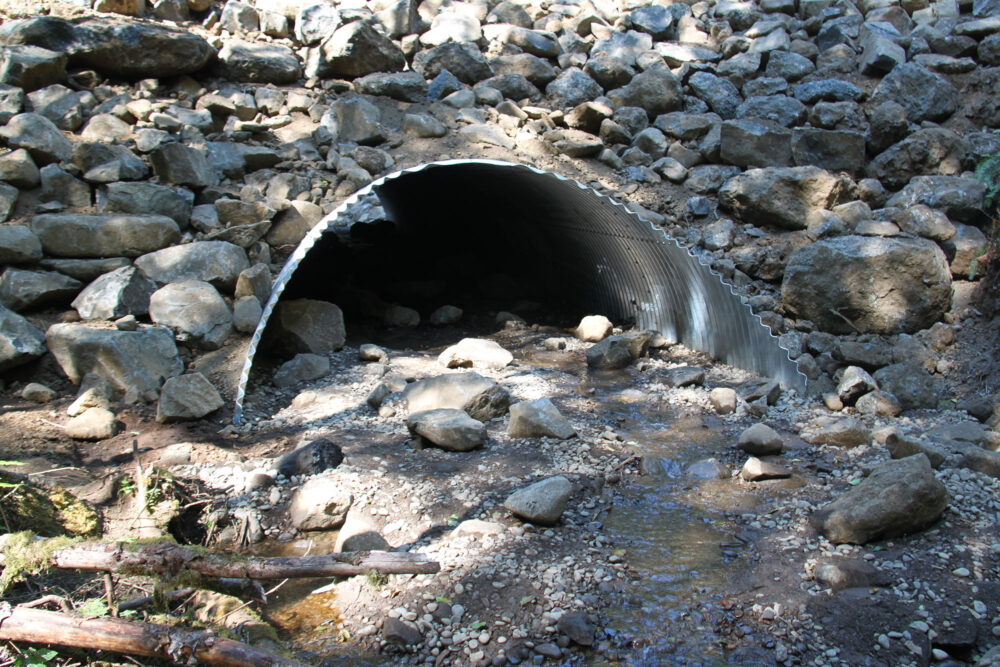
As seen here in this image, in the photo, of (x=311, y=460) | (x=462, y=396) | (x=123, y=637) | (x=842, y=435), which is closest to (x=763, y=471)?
(x=842, y=435)

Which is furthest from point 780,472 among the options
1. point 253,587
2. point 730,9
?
point 730,9

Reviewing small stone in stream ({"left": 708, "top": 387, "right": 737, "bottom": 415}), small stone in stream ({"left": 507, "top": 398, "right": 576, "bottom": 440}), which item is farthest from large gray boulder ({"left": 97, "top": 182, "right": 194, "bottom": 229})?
small stone in stream ({"left": 708, "top": 387, "right": 737, "bottom": 415})

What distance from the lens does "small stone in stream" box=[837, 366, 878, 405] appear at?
17.0 ft

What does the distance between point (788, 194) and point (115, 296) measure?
6.05 meters

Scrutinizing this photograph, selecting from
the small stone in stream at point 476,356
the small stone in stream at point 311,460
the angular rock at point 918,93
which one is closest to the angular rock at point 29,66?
the small stone in stream at point 476,356

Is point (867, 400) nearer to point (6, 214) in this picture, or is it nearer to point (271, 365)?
point (271, 365)

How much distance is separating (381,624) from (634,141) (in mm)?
6912

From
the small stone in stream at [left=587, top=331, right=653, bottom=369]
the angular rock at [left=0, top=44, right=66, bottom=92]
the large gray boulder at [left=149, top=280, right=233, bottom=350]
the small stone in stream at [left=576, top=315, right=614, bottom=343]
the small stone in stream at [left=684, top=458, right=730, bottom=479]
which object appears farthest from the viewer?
the small stone in stream at [left=576, top=315, right=614, bottom=343]

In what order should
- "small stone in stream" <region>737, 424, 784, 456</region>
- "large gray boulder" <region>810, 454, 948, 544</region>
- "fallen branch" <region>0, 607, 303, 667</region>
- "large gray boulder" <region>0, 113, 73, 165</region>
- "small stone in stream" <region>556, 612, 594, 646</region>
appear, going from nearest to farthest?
"fallen branch" <region>0, 607, 303, 667</region> < "small stone in stream" <region>556, 612, 594, 646</region> < "large gray boulder" <region>810, 454, 948, 544</region> < "small stone in stream" <region>737, 424, 784, 456</region> < "large gray boulder" <region>0, 113, 73, 165</region>

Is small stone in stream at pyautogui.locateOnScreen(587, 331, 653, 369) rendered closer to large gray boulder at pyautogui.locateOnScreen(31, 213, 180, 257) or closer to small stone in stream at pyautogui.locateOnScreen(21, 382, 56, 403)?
large gray boulder at pyautogui.locateOnScreen(31, 213, 180, 257)

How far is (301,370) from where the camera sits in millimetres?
5926

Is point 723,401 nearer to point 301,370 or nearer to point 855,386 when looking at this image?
point 855,386

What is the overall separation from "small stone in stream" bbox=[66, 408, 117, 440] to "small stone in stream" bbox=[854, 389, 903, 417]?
16.3 feet

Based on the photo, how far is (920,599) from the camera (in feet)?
9.77
